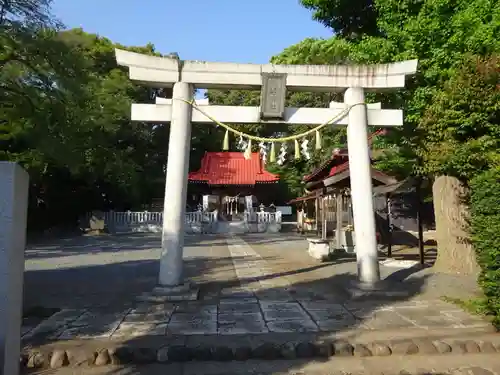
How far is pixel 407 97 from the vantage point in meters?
10.0

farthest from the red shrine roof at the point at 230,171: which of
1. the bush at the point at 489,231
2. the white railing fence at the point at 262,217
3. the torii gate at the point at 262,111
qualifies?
the bush at the point at 489,231

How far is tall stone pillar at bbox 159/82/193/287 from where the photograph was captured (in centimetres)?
754

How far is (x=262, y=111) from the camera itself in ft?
26.0

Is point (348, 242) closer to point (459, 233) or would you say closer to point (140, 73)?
point (459, 233)

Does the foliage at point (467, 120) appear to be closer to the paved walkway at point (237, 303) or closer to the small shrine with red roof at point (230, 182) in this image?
the paved walkway at point (237, 303)

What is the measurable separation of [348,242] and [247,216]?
13616mm

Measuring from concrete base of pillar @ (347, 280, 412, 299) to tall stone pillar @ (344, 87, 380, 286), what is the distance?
0.08 m

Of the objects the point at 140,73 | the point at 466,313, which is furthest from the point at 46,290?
the point at 466,313

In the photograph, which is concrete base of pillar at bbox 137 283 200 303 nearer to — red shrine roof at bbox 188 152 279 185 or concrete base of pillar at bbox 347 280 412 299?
concrete base of pillar at bbox 347 280 412 299

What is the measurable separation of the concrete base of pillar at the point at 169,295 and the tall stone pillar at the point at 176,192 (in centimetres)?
11

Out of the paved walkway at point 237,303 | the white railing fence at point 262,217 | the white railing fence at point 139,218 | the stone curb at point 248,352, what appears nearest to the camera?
the stone curb at point 248,352

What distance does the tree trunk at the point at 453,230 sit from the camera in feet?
31.2

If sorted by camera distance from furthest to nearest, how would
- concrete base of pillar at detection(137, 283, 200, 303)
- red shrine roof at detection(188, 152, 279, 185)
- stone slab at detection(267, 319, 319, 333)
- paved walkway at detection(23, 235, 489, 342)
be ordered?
red shrine roof at detection(188, 152, 279, 185)
concrete base of pillar at detection(137, 283, 200, 303)
paved walkway at detection(23, 235, 489, 342)
stone slab at detection(267, 319, 319, 333)

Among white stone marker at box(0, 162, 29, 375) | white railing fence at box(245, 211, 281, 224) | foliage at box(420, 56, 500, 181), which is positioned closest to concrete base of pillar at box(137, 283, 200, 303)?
white stone marker at box(0, 162, 29, 375)
